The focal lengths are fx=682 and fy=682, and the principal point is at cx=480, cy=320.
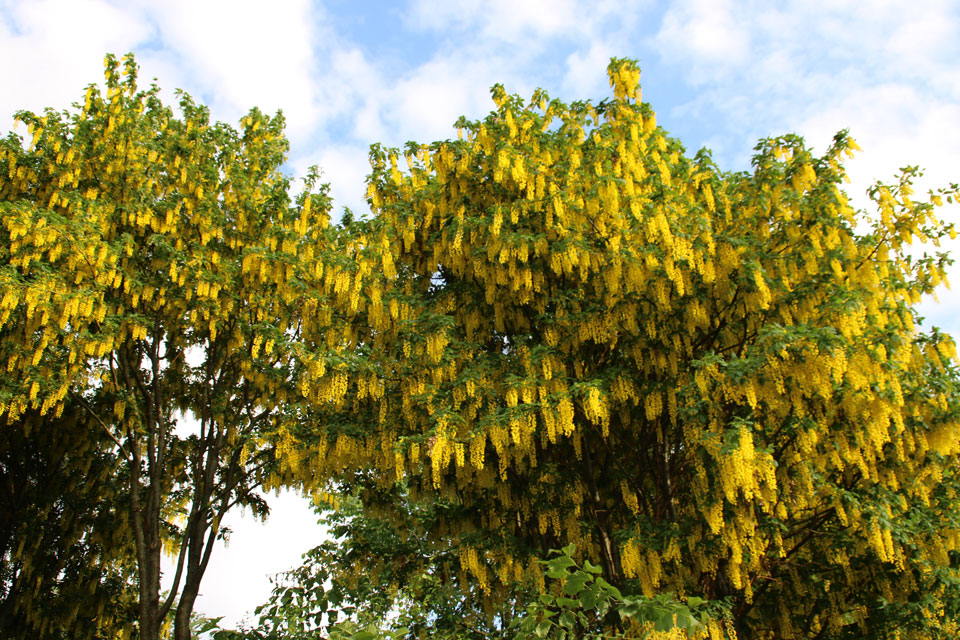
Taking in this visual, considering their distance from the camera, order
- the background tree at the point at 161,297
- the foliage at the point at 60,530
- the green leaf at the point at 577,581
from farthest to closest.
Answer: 1. the foliage at the point at 60,530
2. the background tree at the point at 161,297
3. the green leaf at the point at 577,581

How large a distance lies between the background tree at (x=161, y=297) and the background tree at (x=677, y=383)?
6.03 feet

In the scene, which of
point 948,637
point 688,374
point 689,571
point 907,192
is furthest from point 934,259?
point 689,571

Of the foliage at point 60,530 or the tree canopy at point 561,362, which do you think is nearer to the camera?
the tree canopy at point 561,362

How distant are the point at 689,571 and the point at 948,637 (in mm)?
2431

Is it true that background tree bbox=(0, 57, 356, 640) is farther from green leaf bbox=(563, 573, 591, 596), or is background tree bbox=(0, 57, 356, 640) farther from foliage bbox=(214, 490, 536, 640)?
green leaf bbox=(563, 573, 591, 596)

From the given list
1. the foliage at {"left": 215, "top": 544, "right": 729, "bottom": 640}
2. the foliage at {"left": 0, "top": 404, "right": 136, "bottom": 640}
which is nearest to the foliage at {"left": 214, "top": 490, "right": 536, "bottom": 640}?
the foliage at {"left": 215, "top": 544, "right": 729, "bottom": 640}

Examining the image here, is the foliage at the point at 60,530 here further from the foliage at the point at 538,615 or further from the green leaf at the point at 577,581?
the green leaf at the point at 577,581

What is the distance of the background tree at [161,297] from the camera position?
909 cm

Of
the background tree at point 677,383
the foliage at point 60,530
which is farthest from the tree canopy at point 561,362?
the foliage at point 60,530

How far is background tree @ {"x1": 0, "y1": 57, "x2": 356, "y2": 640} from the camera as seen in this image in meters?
9.09

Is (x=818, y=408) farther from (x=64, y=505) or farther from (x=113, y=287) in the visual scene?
(x=64, y=505)

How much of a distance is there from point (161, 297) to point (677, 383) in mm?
7497

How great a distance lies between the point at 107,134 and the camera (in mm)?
10562

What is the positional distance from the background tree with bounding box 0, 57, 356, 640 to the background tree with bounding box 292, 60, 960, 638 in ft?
6.03
